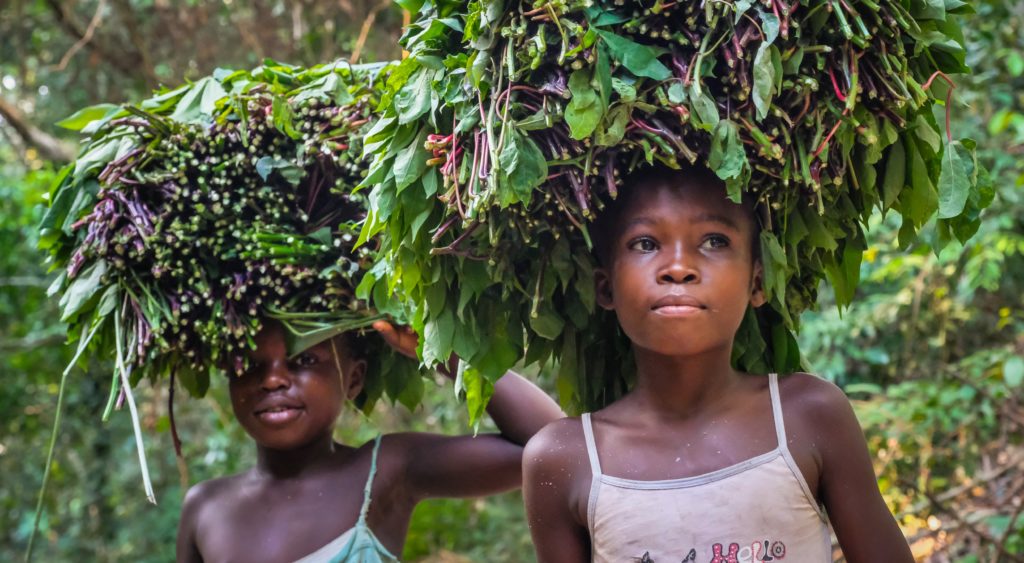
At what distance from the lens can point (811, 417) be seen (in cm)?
179

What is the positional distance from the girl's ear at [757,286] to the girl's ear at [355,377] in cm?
106

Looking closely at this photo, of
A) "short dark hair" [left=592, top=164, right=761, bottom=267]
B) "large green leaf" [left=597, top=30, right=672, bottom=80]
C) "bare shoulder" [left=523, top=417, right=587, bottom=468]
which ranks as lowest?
"bare shoulder" [left=523, top=417, right=587, bottom=468]

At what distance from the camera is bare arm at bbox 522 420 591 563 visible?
6.14 ft

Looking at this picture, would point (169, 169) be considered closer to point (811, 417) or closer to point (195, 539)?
point (195, 539)

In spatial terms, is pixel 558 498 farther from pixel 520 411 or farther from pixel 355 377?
pixel 355 377

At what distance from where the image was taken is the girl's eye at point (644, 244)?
1.80 metres

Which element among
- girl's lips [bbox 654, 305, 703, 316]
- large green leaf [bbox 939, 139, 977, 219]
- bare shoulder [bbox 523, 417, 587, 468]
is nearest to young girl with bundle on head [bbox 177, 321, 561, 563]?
bare shoulder [bbox 523, 417, 587, 468]

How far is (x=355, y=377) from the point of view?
258 cm

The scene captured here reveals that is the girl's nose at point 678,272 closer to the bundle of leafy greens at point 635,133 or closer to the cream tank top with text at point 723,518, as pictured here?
the bundle of leafy greens at point 635,133

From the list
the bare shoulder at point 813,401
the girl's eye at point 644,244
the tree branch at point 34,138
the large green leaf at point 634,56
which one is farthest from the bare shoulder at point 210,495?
the tree branch at point 34,138

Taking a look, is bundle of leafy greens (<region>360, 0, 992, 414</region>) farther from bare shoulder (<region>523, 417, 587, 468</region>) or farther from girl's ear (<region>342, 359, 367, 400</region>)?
girl's ear (<region>342, 359, 367, 400</region>)

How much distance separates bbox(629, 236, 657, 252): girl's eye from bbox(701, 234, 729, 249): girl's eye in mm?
87

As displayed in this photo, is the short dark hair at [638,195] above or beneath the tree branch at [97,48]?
beneath

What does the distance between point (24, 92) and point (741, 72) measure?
5.69m
